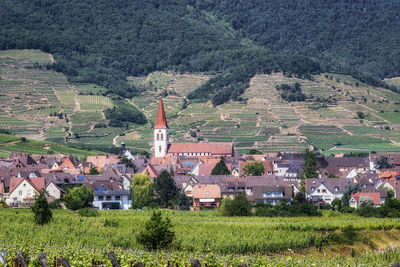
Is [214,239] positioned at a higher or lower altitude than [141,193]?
lower

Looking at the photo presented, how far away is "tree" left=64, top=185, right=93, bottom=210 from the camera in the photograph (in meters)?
69.4

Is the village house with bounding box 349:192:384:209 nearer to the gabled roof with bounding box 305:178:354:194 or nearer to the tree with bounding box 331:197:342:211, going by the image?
the tree with bounding box 331:197:342:211

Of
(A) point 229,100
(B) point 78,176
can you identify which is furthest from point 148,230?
(A) point 229,100

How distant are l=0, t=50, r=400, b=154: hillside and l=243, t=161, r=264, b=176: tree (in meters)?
40.5

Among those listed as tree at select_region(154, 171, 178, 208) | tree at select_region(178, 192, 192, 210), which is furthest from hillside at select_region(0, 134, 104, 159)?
tree at select_region(178, 192, 192, 210)

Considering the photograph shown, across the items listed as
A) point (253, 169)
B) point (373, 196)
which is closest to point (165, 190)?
point (373, 196)

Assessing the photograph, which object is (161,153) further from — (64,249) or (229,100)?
(64,249)

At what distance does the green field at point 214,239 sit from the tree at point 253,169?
1255 inches

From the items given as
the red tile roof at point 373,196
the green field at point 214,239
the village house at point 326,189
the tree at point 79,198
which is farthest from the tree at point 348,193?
the tree at point 79,198

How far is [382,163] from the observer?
10500cm

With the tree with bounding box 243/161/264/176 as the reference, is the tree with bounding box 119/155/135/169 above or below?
above

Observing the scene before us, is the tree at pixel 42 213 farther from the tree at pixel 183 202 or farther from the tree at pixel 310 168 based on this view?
the tree at pixel 310 168

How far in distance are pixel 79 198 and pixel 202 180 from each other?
18194mm

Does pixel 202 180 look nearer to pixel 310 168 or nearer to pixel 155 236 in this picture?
pixel 310 168
